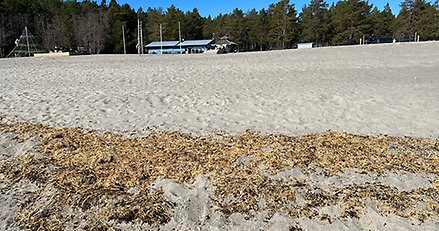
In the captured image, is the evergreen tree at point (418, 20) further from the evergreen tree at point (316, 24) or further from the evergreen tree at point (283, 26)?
the evergreen tree at point (283, 26)

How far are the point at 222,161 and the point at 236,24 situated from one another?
211 ft

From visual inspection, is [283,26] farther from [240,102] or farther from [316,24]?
[240,102]

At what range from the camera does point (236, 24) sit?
66.0 metres

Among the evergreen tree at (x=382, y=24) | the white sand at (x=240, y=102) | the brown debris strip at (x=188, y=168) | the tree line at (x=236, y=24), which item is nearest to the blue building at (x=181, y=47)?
the tree line at (x=236, y=24)

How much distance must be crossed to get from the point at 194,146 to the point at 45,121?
3.20m

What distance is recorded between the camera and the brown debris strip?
3.26m

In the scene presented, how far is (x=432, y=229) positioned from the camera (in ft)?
9.47

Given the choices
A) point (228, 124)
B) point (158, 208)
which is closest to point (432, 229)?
point (158, 208)

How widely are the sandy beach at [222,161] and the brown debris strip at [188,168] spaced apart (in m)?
0.01

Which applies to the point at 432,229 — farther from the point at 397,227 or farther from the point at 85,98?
the point at 85,98

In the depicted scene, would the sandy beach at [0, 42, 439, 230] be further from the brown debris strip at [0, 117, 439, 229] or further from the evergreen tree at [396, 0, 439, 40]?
the evergreen tree at [396, 0, 439, 40]

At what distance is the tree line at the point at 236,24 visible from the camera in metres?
52.6

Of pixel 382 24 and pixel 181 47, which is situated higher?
pixel 382 24

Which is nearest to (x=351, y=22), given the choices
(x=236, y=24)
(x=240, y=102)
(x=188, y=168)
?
(x=236, y=24)
